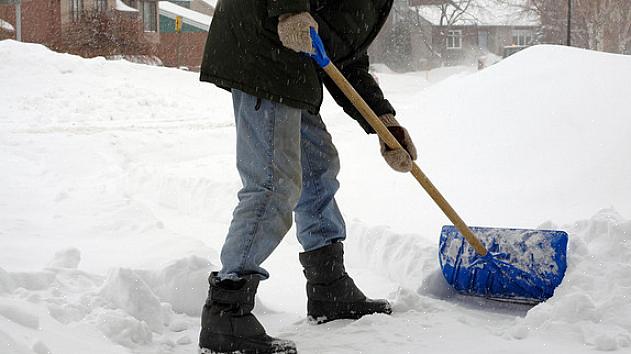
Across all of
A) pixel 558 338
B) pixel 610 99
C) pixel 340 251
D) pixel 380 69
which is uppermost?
pixel 380 69

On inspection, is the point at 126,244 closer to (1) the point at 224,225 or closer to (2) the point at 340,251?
(1) the point at 224,225

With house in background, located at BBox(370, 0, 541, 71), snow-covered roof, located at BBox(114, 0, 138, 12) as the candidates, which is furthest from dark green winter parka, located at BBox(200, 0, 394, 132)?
house in background, located at BBox(370, 0, 541, 71)

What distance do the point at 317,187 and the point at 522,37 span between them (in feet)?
158

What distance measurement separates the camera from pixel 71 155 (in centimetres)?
779

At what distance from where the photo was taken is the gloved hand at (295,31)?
7.61 ft

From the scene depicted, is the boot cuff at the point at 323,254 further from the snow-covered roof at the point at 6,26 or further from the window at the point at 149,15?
the window at the point at 149,15

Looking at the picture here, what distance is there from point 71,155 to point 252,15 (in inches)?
229

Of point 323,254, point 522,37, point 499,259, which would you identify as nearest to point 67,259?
point 323,254

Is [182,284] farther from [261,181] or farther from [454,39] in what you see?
[454,39]

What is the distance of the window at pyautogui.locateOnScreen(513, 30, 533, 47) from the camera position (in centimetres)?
4772

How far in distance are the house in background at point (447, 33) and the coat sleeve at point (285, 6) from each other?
1450 inches

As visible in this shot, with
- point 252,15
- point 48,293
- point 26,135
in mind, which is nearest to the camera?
point 252,15

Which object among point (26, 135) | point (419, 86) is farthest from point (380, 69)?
point (26, 135)

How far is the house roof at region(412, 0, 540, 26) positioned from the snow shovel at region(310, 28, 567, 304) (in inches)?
1634
